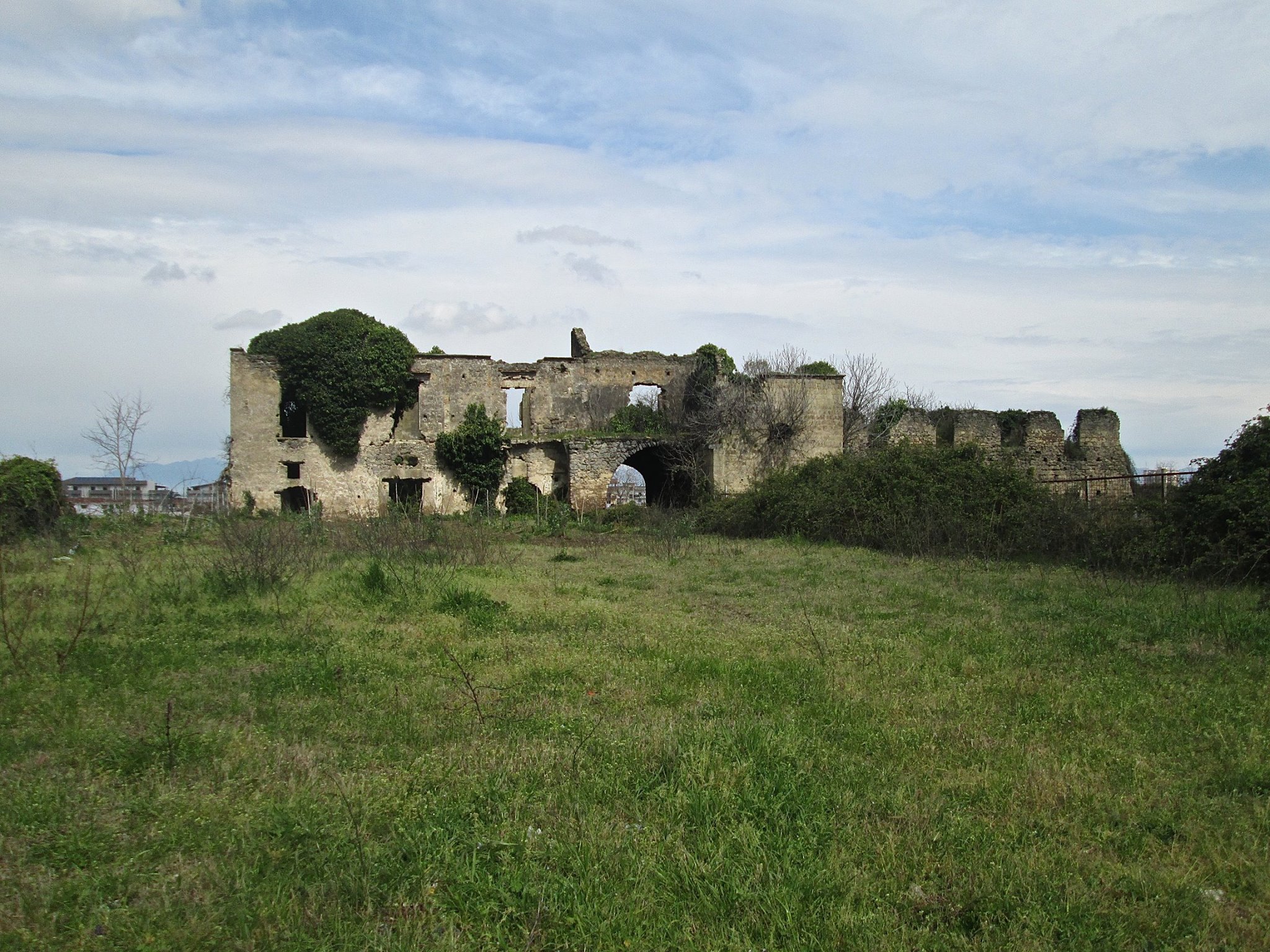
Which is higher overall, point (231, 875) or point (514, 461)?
point (514, 461)

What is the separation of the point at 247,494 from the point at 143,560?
57.6ft

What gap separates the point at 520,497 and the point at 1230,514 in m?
21.8

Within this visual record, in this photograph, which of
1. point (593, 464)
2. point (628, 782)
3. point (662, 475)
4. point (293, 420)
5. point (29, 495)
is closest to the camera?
point (628, 782)

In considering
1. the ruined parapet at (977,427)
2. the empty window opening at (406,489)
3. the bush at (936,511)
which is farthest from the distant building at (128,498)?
the ruined parapet at (977,427)

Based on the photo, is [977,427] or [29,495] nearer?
[29,495]

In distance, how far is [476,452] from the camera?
Result: 30.0 m

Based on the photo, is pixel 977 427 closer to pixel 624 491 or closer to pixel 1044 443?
pixel 1044 443

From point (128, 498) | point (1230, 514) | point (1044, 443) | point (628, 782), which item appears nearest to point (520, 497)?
point (128, 498)

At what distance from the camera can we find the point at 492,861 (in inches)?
141

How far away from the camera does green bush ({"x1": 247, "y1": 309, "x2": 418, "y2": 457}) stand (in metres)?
29.2

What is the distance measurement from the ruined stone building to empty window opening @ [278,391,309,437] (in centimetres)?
4

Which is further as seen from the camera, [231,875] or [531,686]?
[531,686]

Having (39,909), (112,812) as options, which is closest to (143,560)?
(112,812)

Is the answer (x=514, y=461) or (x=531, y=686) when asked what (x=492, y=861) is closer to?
(x=531, y=686)
